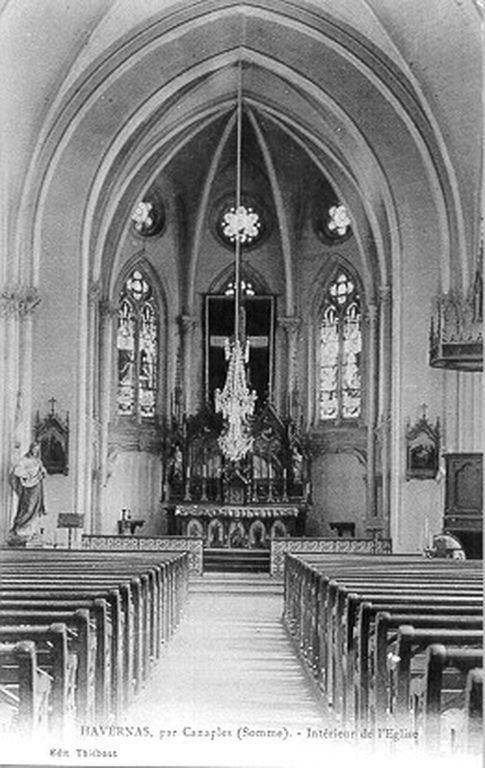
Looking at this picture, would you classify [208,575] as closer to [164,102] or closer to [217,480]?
[217,480]

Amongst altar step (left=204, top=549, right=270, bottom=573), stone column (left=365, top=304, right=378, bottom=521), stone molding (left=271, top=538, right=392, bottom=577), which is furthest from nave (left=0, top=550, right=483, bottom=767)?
stone column (left=365, top=304, right=378, bottom=521)

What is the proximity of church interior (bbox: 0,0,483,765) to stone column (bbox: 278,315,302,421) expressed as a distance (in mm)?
66

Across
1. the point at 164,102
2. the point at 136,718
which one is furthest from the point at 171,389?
the point at 136,718

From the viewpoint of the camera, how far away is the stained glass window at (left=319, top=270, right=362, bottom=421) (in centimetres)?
2933

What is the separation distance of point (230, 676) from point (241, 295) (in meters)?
20.8

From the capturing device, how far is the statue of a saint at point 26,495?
19219mm

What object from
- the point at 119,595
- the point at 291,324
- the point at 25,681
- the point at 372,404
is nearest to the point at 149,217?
the point at 291,324

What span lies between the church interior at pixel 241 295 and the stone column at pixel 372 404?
0.22ft

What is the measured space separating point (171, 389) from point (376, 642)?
78.8 ft

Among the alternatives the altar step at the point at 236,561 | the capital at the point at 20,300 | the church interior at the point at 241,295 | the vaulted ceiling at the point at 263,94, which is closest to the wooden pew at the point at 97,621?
the church interior at the point at 241,295

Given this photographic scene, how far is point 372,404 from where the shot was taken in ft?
89.6

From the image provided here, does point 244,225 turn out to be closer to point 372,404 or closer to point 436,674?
point 372,404

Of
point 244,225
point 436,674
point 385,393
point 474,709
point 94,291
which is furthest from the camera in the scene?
point 244,225

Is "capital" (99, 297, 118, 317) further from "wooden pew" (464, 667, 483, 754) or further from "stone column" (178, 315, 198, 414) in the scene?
"wooden pew" (464, 667, 483, 754)
